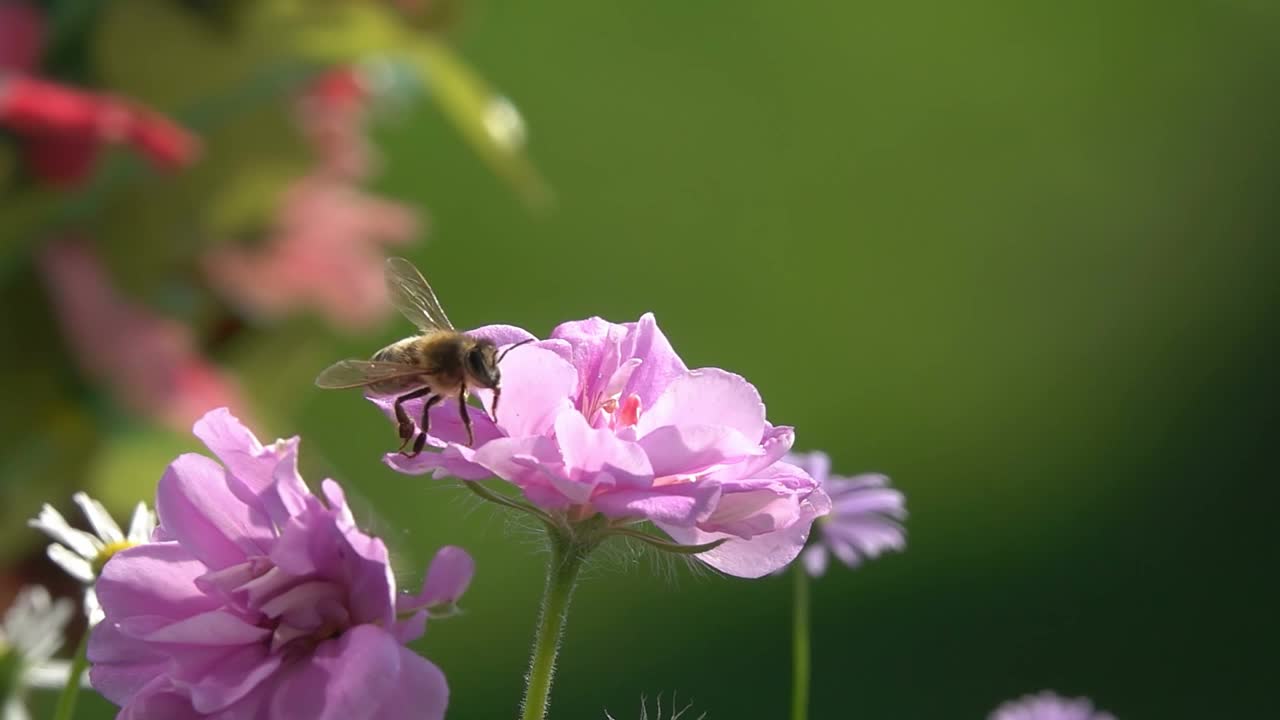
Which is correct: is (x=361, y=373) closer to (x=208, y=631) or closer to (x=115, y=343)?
(x=208, y=631)

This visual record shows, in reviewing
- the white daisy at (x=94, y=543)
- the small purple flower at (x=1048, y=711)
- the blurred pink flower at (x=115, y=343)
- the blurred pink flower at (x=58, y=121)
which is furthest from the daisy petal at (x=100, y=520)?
the blurred pink flower at (x=115, y=343)

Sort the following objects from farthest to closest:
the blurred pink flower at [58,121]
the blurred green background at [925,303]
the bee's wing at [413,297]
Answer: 1. the blurred green background at [925,303]
2. the blurred pink flower at [58,121]
3. the bee's wing at [413,297]

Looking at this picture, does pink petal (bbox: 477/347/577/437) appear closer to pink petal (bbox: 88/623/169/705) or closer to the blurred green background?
pink petal (bbox: 88/623/169/705)

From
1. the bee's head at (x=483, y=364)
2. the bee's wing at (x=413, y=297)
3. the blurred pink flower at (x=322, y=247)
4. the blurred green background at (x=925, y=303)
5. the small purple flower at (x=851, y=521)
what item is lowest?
the bee's head at (x=483, y=364)

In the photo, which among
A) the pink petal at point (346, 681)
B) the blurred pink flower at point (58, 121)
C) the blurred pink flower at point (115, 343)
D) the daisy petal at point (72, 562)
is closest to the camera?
the pink petal at point (346, 681)

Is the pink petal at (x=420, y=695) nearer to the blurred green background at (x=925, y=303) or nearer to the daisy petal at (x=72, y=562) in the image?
the daisy petal at (x=72, y=562)

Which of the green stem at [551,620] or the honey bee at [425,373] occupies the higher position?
the honey bee at [425,373]

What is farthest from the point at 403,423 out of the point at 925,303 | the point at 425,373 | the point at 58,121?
the point at 925,303
